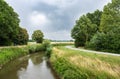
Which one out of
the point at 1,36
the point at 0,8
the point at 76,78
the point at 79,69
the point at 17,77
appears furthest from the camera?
the point at 1,36

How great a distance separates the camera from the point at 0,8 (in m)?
47.7

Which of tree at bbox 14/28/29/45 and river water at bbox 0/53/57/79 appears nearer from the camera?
river water at bbox 0/53/57/79

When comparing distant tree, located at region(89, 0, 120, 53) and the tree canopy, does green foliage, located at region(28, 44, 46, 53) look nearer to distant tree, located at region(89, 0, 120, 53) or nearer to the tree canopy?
the tree canopy

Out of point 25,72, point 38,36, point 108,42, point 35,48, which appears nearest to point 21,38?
point 35,48

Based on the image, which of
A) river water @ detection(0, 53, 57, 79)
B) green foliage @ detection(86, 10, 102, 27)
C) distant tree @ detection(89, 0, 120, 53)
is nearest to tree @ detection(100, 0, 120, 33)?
distant tree @ detection(89, 0, 120, 53)

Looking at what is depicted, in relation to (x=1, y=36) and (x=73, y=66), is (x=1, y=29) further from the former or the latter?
(x=73, y=66)

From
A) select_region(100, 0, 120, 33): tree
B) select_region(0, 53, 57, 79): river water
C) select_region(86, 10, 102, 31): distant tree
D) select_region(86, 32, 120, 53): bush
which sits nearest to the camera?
select_region(0, 53, 57, 79): river water

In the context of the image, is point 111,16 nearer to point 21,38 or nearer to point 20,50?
point 20,50

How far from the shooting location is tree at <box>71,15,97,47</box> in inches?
2334

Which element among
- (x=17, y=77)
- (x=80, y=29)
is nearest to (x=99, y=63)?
(x=17, y=77)

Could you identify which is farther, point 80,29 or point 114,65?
point 80,29

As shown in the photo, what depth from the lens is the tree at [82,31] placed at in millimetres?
59281

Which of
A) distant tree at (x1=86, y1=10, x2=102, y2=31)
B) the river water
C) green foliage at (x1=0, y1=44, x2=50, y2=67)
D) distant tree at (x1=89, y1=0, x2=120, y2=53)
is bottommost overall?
the river water

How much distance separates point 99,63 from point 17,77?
422 inches
